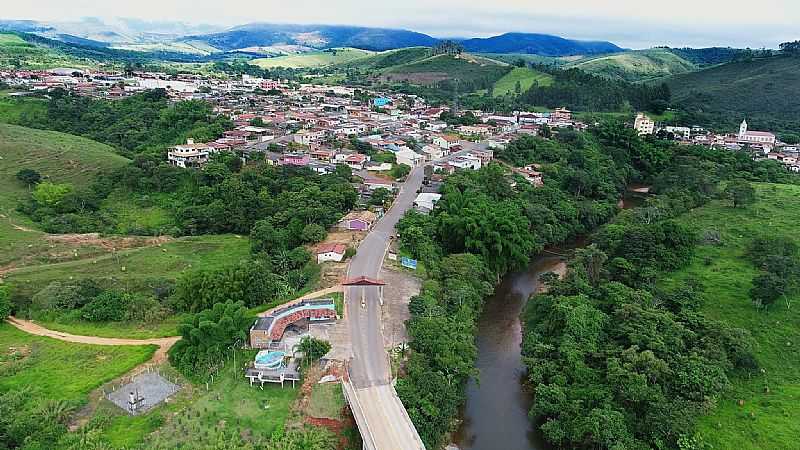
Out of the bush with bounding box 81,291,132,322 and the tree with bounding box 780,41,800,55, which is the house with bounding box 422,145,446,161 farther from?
the tree with bounding box 780,41,800,55

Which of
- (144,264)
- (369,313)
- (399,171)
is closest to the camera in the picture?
(369,313)

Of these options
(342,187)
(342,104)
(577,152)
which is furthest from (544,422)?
(342,104)

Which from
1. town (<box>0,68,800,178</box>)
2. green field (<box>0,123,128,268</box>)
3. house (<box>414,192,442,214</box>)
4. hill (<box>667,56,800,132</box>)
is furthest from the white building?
green field (<box>0,123,128,268</box>)

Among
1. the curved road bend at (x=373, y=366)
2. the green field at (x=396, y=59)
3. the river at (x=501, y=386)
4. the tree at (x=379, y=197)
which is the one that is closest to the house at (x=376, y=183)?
the tree at (x=379, y=197)

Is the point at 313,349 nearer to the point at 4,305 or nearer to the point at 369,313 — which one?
the point at 369,313

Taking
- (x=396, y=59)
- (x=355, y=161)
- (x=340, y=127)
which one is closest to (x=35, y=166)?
(x=355, y=161)

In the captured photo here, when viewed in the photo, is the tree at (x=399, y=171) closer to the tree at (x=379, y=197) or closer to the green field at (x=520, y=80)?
the tree at (x=379, y=197)
